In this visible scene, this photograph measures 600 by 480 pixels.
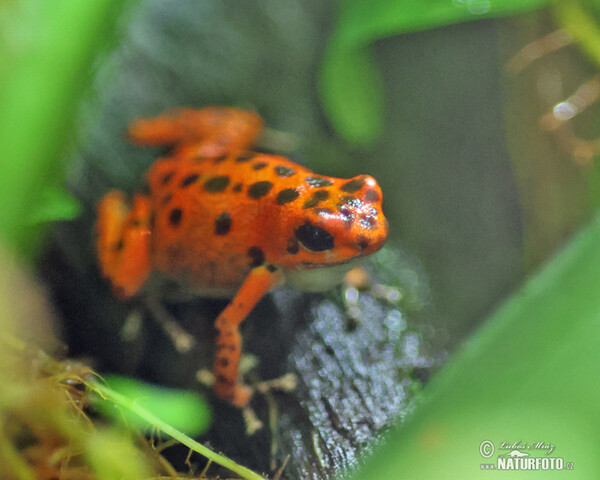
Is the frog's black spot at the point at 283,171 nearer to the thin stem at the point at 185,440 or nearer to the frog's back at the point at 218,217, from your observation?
the frog's back at the point at 218,217

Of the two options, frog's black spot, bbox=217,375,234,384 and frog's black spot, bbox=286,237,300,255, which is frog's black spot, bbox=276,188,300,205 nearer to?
frog's black spot, bbox=286,237,300,255

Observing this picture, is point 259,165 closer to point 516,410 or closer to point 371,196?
point 371,196

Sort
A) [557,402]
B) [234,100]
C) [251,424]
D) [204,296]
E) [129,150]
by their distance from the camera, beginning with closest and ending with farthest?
1. [557,402]
2. [251,424]
3. [204,296]
4. [129,150]
5. [234,100]

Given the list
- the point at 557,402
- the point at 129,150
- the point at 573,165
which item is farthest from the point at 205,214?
the point at 573,165

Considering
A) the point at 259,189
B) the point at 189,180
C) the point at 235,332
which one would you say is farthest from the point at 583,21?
the point at 235,332

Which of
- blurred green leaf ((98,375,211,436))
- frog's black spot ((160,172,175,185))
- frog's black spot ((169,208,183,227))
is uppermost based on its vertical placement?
frog's black spot ((160,172,175,185))

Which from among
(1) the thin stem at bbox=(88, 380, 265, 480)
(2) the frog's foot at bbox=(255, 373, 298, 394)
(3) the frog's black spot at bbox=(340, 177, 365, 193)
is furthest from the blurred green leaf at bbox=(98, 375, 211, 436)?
(3) the frog's black spot at bbox=(340, 177, 365, 193)

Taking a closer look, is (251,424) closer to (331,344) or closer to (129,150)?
(331,344)
